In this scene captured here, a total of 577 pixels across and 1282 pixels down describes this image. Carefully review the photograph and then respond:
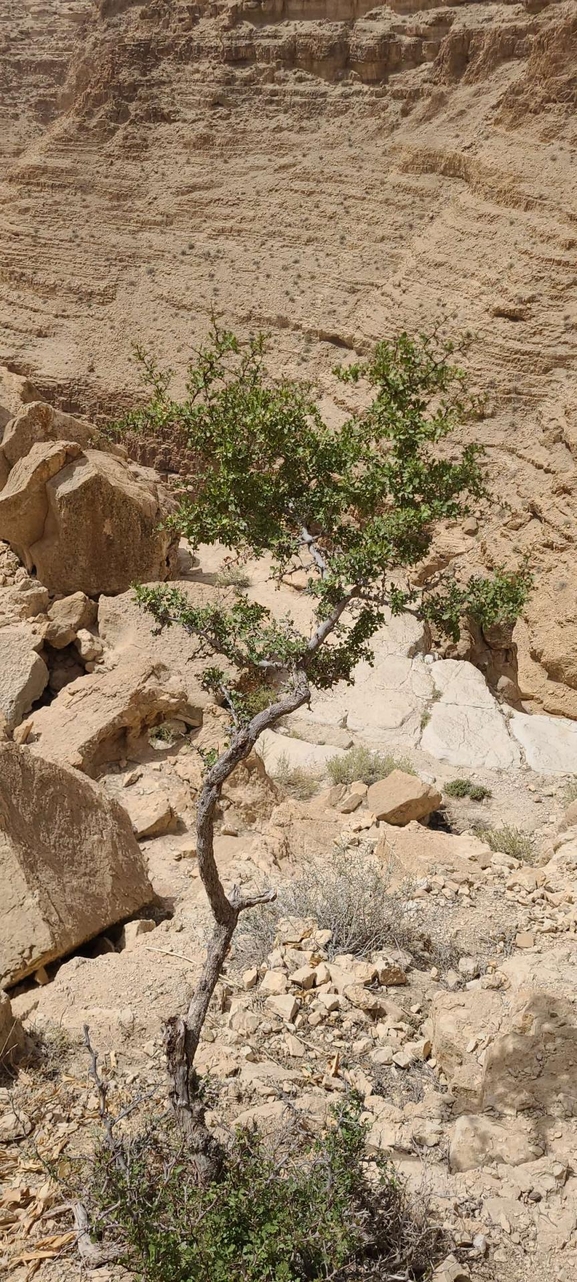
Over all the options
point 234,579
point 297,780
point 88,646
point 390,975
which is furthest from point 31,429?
point 390,975

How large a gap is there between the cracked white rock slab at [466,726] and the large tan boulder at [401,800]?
8.05ft

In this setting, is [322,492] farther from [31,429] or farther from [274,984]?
[31,429]

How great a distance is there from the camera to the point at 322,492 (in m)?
5.21

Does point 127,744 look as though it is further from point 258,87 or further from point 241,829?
point 258,87

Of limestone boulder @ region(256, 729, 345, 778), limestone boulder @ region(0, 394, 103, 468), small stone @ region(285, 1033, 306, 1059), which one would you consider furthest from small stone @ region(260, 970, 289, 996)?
limestone boulder @ region(0, 394, 103, 468)

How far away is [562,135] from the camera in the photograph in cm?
1953

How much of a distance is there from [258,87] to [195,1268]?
29234 mm

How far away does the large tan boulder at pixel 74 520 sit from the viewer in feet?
40.5

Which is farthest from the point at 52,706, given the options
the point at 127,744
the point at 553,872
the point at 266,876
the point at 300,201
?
the point at 300,201

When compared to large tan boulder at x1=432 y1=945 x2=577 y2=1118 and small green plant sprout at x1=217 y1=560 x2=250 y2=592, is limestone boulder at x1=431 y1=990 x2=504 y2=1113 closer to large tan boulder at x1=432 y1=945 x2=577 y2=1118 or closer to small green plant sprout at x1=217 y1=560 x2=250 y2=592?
large tan boulder at x1=432 y1=945 x2=577 y2=1118

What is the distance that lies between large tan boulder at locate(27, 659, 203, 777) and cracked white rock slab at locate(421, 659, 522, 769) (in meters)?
3.84

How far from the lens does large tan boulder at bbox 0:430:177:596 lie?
12352 millimetres

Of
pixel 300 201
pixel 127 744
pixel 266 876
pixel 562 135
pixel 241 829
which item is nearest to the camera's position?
pixel 266 876

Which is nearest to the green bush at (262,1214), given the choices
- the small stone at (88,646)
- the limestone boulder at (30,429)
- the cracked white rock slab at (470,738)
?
the small stone at (88,646)
